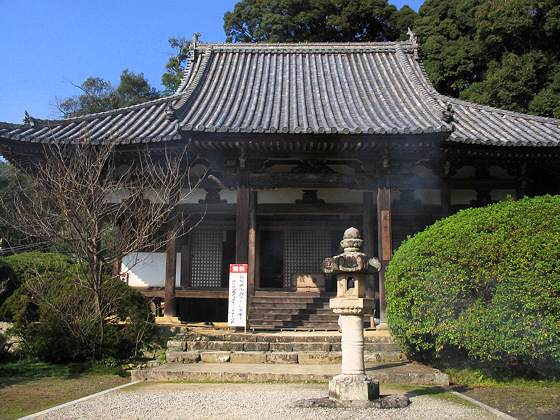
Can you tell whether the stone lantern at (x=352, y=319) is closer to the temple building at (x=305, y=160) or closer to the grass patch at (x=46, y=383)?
the grass patch at (x=46, y=383)

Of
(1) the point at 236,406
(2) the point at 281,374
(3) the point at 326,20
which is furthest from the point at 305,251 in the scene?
(3) the point at 326,20

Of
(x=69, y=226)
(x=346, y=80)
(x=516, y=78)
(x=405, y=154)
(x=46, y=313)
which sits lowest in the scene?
(x=46, y=313)

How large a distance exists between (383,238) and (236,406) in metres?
5.58

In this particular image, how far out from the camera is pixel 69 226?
26.0ft

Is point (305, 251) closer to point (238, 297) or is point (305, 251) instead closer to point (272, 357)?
point (238, 297)

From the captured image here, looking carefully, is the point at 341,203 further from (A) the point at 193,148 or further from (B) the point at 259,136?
(A) the point at 193,148

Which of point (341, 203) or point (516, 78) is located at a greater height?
point (516, 78)

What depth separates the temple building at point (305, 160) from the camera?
32.4 feet

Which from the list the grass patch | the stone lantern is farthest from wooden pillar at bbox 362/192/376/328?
the grass patch

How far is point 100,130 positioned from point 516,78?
1694 cm

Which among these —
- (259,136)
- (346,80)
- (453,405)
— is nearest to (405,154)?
(259,136)

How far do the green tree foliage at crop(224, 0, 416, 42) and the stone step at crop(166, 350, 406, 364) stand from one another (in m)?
25.6

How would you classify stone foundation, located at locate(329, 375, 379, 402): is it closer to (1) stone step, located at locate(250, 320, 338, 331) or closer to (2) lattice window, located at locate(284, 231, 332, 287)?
(1) stone step, located at locate(250, 320, 338, 331)

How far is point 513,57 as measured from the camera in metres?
19.6
